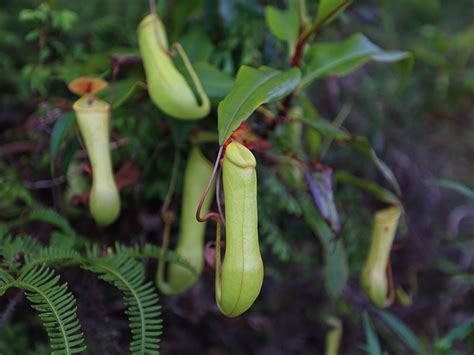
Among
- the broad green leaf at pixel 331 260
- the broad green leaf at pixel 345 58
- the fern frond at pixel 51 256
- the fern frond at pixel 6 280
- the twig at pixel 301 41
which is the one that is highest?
the twig at pixel 301 41

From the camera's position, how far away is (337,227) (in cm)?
96

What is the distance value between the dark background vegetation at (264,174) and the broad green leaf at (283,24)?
16cm

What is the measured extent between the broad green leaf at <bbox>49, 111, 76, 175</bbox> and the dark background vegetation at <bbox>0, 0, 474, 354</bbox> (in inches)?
5.8

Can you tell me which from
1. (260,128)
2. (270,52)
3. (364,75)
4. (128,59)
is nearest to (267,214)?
(260,128)

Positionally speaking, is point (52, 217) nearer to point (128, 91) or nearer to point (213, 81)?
point (128, 91)

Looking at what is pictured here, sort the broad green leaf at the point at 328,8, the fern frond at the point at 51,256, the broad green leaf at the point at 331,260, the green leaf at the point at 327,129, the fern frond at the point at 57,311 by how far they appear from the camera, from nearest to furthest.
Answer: the fern frond at the point at 57,311 → the fern frond at the point at 51,256 → the broad green leaf at the point at 328,8 → the green leaf at the point at 327,129 → the broad green leaf at the point at 331,260

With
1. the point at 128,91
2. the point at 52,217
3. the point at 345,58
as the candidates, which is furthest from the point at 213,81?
the point at 52,217

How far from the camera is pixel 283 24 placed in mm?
1032

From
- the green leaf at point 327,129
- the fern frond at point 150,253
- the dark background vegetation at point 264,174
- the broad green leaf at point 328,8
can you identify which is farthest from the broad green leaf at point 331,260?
the broad green leaf at point 328,8

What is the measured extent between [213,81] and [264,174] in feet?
1.19

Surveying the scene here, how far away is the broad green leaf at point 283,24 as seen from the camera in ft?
3.34

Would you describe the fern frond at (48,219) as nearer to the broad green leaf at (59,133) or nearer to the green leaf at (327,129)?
the broad green leaf at (59,133)

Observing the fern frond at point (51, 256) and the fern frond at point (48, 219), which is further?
the fern frond at point (48, 219)

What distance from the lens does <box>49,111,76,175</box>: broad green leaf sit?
0.96 metres
